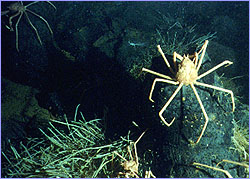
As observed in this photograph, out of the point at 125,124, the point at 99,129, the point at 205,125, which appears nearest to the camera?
the point at 205,125

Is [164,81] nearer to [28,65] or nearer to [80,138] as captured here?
[80,138]

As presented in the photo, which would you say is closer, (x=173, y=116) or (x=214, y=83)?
(x=173, y=116)

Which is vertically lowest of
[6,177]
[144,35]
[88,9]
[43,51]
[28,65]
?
[6,177]

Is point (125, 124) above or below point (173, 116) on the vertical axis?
below

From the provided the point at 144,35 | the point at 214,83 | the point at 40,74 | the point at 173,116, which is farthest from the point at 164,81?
the point at 40,74

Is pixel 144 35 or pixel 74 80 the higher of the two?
pixel 144 35

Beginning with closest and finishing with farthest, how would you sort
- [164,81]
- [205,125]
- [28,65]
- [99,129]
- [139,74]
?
[205,125] → [164,81] → [139,74] → [99,129] → [28,65]

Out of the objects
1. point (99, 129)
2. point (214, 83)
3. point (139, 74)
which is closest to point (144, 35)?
point (139, 74)

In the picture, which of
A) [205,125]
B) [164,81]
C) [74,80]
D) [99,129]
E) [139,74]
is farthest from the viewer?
[74,80]

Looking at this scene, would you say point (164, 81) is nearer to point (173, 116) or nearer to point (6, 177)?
point (173, 116)
